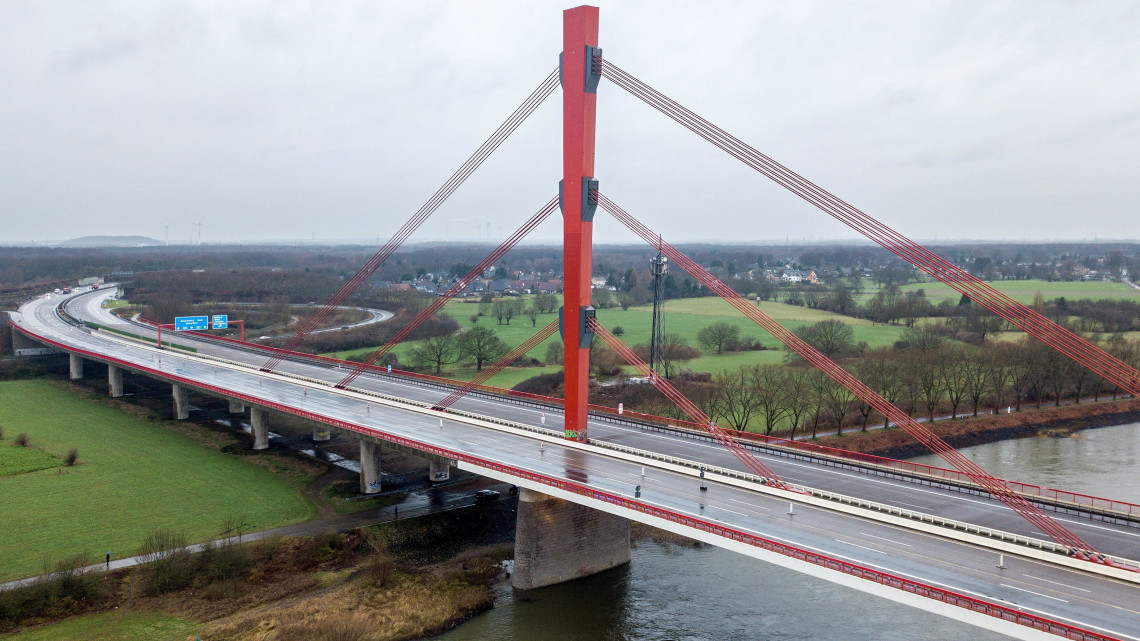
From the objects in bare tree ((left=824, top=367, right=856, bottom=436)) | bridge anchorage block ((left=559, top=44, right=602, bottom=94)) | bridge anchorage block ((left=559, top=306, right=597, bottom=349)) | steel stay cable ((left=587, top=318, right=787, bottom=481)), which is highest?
bridge anchorage block ((left=559, top=44, right=602, bottom=94))

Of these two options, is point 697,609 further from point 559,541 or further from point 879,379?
point 879,379

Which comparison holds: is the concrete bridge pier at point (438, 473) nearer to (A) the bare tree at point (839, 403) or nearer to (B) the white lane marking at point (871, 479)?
(B) the white lane marking at point (871, 479)

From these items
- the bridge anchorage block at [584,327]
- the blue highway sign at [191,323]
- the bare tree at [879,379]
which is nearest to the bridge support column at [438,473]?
the bridge anchorage block at [584,327]

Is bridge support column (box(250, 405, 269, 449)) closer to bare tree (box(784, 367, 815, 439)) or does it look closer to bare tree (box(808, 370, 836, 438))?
bare tree (box(784, 367, 815, 439))

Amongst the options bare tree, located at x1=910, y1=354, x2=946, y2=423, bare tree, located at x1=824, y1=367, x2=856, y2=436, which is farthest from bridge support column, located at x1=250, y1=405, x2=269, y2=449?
bare tree, located at x1=910, y1=354, x2=946, y2=423

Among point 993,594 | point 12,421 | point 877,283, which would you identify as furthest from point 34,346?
point 877,283

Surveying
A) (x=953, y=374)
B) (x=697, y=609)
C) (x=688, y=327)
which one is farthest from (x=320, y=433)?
(x=688, y=327)

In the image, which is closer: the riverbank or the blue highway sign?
the riverbank
